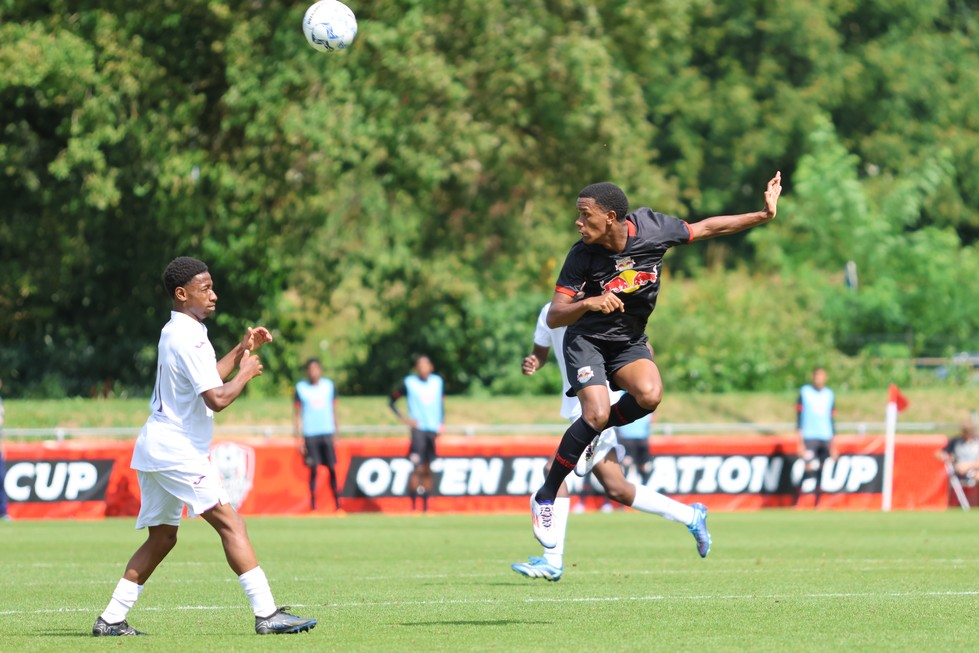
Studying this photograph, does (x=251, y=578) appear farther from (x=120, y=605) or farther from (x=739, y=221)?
(x=739, y=221)

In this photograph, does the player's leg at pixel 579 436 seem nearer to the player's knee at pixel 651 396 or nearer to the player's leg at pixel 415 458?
the player's knee at pixel 651 396

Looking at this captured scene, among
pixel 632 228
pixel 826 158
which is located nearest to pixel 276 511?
pixel 632 228

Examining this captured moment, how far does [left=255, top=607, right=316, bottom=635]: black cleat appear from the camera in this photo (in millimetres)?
8664

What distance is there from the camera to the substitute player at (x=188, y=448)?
8602mm

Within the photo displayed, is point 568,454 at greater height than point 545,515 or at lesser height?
greater

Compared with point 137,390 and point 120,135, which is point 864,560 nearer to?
point 120,135

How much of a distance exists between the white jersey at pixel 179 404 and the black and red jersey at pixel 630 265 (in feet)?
8.38

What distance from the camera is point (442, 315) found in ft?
127

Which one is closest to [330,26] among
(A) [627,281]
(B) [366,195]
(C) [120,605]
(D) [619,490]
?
(D) [619,490]

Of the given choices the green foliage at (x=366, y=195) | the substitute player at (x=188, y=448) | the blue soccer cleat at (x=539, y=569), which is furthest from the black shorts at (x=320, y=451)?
the substitute player at (x=188, y=448)

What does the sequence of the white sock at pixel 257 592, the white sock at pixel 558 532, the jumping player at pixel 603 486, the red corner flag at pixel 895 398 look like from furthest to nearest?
the red corner flag at pixel 895 398, the jumping player at pixel 603 486, the white sock at pixel 558 532, the white sock at pixel 257 592

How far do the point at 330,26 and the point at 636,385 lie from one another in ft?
26.0

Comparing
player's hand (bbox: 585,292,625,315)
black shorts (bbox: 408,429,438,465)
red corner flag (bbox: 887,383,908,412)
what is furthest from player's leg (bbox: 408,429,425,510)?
Answer: player's hand (bbox: 585,292,625,315)

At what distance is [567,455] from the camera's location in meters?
10.3
